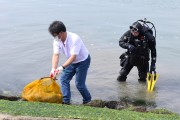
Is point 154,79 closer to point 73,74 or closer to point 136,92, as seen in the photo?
point 136,92

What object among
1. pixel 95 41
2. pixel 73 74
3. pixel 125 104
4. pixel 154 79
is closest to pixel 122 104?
pixel 125 104

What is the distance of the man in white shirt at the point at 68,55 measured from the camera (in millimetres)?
6770

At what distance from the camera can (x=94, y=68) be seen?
38.3ft

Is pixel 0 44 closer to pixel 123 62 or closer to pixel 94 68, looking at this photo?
pixel 94 68

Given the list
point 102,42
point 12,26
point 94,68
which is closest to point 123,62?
point 94,68

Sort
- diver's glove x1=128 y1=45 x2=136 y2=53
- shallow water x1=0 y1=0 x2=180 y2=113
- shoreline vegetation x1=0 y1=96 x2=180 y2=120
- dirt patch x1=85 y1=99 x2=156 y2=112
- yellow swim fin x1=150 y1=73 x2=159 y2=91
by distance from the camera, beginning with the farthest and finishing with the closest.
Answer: shallow water x1=0 y1=0 x2=180 y2=113 → yellow swim fin x1=150 y1=73 x2=159 y2=91 → diver's glove x1=128 y1=45 x2=136 y2=53 → dirt patch x1=85 y1=99 x2=156 y2=112 → shoreline vegetation x1=0 y1=96 x2=180 y2=120

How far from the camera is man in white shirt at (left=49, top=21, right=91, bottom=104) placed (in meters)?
6.77

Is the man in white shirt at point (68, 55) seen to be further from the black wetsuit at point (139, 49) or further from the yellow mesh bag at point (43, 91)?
the black wetsuit at point (139, 49)

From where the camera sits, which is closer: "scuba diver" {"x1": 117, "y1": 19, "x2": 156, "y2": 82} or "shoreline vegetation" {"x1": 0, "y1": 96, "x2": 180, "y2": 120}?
"shoreline vegetation" {"x1": 0, "y1": 96, "x2": 180, "y2": 120}

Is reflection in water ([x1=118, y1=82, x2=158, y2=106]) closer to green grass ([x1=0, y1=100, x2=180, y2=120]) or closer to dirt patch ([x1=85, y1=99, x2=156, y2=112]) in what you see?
dirt patch ([x1=85, y1=99, x2=156, y2=112])

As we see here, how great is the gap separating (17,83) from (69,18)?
8678mm

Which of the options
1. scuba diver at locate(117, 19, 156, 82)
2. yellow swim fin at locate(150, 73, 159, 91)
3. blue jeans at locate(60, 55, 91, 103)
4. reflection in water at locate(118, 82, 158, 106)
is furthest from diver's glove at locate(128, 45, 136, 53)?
blue jeans at locate(60, 55, 91, 103)

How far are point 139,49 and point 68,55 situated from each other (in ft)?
8.94

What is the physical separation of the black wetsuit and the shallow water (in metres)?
0.55
